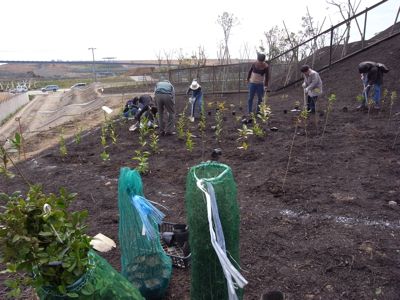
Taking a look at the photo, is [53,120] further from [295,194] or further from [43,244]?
[43,244]

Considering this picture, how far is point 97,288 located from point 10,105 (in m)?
26.8

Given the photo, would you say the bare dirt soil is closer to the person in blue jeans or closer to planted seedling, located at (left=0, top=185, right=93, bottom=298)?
the person in blue jeans

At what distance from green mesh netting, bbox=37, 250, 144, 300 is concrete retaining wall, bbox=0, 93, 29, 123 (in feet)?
72.7

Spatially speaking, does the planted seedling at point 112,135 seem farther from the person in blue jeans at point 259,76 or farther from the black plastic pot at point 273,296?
the black plastic pot at point 273,296

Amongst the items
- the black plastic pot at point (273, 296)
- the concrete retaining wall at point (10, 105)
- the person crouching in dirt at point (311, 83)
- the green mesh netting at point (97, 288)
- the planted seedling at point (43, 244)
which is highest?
the person crouching in dirt at point (311, 83)

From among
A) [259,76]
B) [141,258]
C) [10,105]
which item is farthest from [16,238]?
[10,105]

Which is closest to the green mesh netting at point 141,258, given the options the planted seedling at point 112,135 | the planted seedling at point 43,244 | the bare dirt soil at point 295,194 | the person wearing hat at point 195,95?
the bare dirt soil at point 295,194

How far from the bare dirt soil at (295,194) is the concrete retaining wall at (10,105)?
1675 cm

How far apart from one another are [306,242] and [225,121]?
5738 millimetres

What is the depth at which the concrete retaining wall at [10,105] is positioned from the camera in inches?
844

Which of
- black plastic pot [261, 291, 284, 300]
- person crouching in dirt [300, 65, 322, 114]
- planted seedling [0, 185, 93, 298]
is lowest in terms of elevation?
black plastic pot [261, 291, 284, 300]

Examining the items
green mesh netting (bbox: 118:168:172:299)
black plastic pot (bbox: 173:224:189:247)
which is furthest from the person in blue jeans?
green mesh netting (bbox: 118:168:172:299)

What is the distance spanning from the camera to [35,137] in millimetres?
9773

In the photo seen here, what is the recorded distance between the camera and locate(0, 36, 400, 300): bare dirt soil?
2.49 metres
